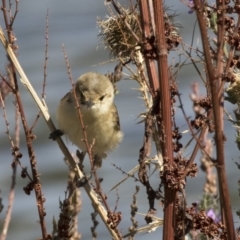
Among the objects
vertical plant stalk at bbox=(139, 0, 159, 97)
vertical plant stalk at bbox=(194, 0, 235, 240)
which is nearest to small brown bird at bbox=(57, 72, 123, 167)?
vertical plant stalk at bbox=(139, 0, 159, 97)

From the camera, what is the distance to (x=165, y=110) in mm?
2373

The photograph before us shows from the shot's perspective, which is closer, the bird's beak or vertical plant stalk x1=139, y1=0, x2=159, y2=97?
vertical plant stalk x1=139, y1=0, x2=159, y2=97

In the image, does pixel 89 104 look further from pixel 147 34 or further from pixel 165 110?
pixel 165 110

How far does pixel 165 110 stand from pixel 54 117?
746 cm

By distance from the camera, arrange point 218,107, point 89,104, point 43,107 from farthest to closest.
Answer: point 89,104, point 43,107, point 218,107

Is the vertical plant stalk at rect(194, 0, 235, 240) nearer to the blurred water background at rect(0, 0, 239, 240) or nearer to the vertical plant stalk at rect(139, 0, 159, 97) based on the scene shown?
the vertical plant stalk at rect(139, 0, 159, 97)

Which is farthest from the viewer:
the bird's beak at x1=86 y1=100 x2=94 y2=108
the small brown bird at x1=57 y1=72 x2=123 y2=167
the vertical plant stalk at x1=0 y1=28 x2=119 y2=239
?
the bird's beak at x1=86 y1=100 x2=94 y2=108

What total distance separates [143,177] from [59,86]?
27.4 ft

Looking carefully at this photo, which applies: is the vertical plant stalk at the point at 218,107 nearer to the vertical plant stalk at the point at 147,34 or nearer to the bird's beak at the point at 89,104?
the vertical plant stalk at the point at 147,34

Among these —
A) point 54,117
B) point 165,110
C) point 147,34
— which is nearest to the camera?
point 165,110

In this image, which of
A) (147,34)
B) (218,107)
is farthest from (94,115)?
(218,107)

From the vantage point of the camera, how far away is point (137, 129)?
10562 mm

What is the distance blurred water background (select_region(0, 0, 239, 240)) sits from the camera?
366 inches

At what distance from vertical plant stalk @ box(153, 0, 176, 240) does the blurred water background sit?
4928 mm
